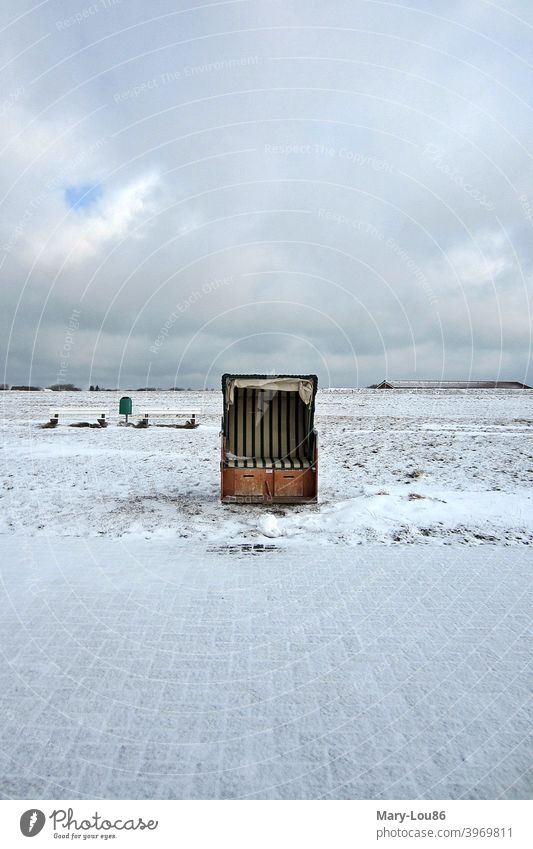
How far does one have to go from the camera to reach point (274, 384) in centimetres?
915

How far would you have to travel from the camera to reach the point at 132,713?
9.98ft

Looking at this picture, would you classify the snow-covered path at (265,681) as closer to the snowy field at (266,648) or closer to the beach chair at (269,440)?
the snowy field at (266,648)

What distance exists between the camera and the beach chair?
8.81m

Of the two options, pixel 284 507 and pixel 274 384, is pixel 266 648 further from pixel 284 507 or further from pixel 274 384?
pixel 274 384

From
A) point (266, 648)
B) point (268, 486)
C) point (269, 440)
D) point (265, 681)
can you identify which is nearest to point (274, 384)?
point (269, 440)

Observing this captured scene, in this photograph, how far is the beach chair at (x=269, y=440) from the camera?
881 centimetres

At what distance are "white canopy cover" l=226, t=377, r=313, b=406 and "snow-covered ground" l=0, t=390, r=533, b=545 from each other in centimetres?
223

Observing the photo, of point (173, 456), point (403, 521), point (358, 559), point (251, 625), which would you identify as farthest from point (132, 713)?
point (173, 456)

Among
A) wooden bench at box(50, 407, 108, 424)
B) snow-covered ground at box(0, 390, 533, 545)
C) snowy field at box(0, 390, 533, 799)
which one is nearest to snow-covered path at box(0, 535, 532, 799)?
snowy field at box(0, 390, 533, 799)

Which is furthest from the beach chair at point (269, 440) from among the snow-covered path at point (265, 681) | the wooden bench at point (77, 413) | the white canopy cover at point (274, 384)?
the wooden bench at point (77, 413)

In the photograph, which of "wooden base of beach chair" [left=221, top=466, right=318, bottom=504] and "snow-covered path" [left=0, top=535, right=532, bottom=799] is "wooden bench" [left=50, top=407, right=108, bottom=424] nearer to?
"wooden base of beach chair" [left=221, top=466, right=318, bottom=504]

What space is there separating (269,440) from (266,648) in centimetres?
657

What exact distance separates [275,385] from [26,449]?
10.1 metres

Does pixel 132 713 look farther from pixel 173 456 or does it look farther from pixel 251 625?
pixel 173 456
